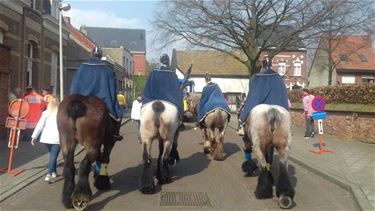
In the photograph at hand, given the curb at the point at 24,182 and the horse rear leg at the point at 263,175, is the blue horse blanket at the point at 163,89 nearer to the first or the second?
the horse rear leg at the point at 263,175

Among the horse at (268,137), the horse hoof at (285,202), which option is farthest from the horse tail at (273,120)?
the horse hoof at (285,202)

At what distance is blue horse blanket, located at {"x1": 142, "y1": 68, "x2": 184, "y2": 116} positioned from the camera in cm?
916

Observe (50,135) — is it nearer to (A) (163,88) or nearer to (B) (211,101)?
(A) (163,88)

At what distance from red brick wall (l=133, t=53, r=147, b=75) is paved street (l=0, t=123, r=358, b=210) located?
8539 centimetres

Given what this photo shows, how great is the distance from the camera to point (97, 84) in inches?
329

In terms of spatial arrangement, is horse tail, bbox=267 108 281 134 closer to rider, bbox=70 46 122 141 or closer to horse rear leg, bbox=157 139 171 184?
horse rear leg, bbox=157 139 171 184

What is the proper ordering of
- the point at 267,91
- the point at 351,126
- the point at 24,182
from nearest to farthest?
the point at 267,91
the point at 24,182
the point at 351,126

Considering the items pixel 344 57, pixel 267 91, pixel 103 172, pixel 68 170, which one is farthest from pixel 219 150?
pixel 344 57

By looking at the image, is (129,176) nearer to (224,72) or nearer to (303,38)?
(303,38)

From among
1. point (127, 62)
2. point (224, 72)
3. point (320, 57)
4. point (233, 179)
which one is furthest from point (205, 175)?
point (127, 62)

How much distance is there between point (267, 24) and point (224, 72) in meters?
30.6

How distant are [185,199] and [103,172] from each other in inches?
63.1

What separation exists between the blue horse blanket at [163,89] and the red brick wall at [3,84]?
8031 mm

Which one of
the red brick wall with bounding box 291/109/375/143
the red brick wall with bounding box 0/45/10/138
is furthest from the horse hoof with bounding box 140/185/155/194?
the red brick wall with bounding box 291/109/375/143
